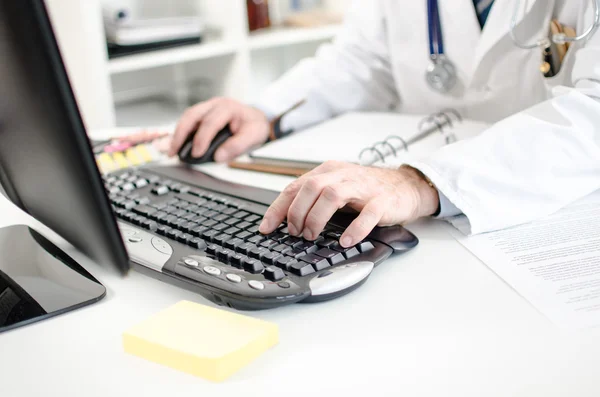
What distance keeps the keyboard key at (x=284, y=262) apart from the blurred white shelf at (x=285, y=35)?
161cm

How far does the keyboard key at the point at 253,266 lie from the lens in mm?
587

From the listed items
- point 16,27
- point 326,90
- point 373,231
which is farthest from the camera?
point 326,90

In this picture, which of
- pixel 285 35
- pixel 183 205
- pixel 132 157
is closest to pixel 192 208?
pixel 183 205

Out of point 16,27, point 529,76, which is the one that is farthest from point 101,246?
point 529,76

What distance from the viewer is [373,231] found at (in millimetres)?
681

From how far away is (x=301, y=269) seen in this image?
0.58m

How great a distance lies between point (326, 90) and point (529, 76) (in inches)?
15.6

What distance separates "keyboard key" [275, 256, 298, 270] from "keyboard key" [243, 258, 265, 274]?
0.01 meters

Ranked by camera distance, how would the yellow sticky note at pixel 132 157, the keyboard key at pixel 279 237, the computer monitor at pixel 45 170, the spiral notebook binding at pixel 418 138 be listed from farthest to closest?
the yellow sticky note at pixel 132 157, the spiral notebook binding at pixel 418 138, the keyboard key at pixel 279 237, the computer monitor at pixel 45 170

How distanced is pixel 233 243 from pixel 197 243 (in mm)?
39

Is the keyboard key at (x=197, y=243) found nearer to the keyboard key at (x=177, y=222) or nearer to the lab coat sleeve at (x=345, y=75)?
the keyboard key at (x=177, y=222)

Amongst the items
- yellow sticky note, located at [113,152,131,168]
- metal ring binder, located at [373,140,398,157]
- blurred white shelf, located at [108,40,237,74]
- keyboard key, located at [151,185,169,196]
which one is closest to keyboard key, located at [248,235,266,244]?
keyboard key, located at [151,185,169,196]

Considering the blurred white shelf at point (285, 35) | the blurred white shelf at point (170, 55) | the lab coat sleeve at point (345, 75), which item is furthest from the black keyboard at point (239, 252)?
the blurred white shelf at point (285, 35)

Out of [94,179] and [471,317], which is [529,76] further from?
[94,179]
